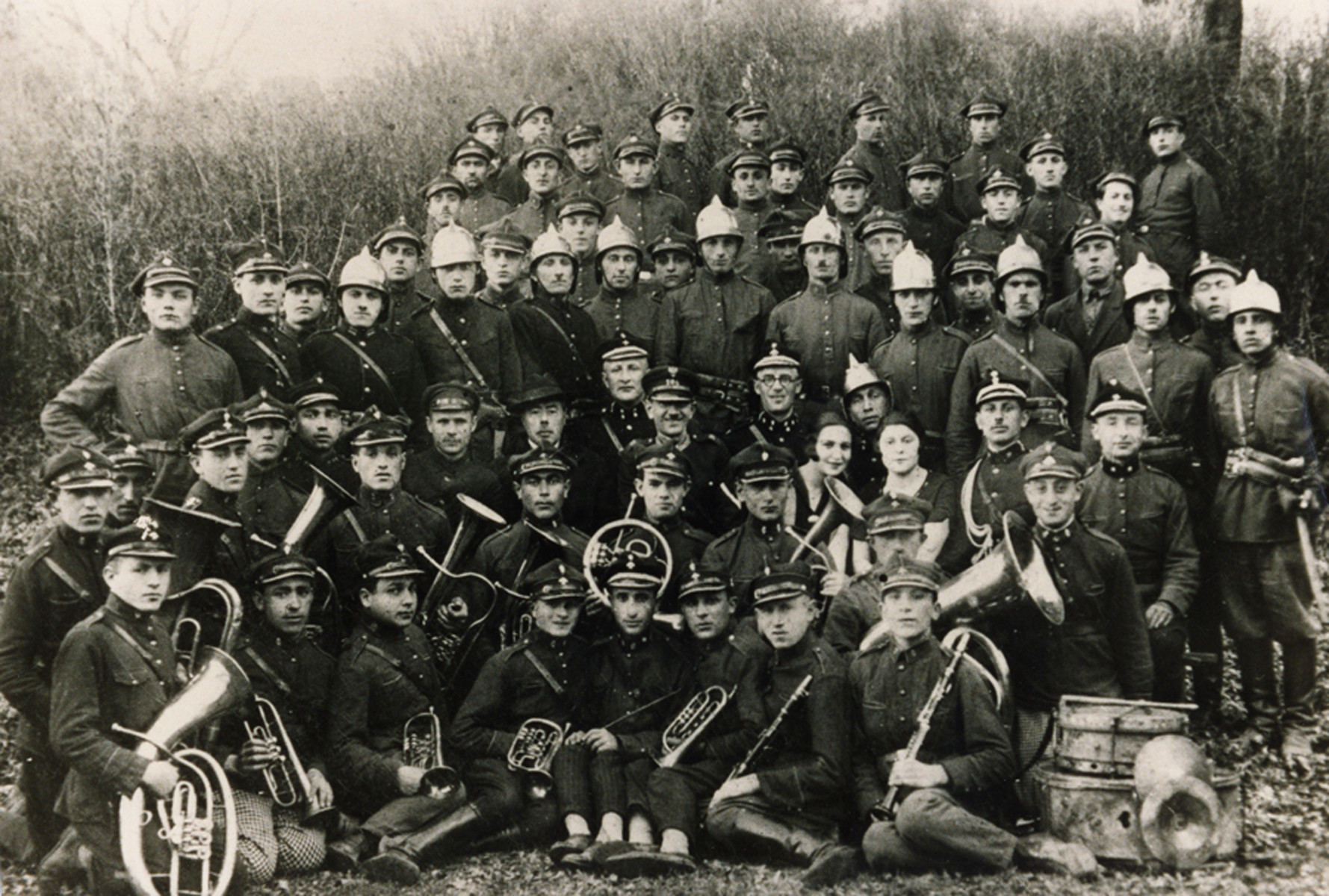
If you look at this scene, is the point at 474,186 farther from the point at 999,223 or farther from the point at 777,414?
the point at 999,223

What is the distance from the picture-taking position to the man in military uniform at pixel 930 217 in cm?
781

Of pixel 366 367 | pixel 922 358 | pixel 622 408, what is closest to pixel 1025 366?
pixel 922 358

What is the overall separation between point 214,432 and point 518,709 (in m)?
1.91

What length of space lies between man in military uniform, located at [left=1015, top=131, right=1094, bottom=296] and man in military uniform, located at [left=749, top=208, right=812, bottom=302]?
1384 mm

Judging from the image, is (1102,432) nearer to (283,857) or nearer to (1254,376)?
(1254,376)

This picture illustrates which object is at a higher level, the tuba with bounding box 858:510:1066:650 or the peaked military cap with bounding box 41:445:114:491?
the peaked military cap with bounding box 41:445:114:491

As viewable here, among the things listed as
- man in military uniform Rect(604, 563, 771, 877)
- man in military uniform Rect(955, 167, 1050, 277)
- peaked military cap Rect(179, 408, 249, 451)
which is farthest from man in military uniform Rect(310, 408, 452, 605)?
man in military uniform Rect(955, 167, 1050, 277)

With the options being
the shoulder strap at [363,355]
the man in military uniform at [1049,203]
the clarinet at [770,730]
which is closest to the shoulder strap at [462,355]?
the shoulder strap at [363,355]

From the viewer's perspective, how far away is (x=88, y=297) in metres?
7.19

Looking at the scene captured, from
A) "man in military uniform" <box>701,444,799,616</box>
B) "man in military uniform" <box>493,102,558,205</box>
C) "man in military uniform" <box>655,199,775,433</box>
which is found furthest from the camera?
"man in military uniform" <box>493,102,558,205</box>

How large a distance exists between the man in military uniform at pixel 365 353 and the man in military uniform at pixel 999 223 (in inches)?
134

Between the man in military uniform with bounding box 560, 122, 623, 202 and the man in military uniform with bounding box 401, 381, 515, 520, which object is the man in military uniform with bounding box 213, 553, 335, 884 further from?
the man in military uniform with bounding box 560, 122, 623, 202

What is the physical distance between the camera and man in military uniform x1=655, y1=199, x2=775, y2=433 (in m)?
7.08

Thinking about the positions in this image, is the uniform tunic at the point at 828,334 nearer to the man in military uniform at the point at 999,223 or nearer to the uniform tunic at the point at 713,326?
the uniform tunic at the point at 713,326
